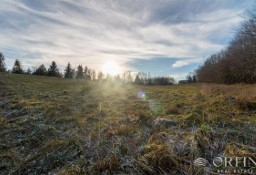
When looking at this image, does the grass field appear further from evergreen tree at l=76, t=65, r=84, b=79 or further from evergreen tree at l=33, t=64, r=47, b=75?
evergreen tree at l=76, t=65, r=84, b=79

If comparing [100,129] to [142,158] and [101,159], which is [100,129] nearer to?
[101,159]

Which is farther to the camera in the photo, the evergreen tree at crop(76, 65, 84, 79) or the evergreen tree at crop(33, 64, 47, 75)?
the evergreen tree at crop(76, 65, 84, 79)

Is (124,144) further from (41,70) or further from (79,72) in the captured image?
(79,72)

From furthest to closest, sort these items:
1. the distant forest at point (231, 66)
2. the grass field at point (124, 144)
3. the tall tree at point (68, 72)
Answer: the tall tree at point (68, 72) → the distant forest at point (231, 66) → the grass field at point (124, 144)

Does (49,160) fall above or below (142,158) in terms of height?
below

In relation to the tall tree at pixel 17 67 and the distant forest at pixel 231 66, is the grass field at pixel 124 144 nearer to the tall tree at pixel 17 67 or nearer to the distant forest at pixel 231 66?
the distant forest at pixel 231 66

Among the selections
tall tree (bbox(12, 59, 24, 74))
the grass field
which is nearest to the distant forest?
tall tree (bbox(12, 59, 24, 74))

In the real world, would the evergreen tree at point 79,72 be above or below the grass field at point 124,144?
above

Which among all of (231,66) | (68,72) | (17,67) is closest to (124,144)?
(231,66)

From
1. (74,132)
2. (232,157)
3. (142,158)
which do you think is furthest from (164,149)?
(74,132)

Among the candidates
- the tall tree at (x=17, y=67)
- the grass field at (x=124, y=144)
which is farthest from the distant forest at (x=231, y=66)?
the grass field at (x=124, y=144)

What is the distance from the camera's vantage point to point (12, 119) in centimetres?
674

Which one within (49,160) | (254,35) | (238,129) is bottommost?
(49,160)

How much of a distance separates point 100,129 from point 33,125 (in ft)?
7.94
